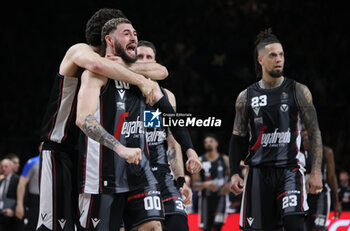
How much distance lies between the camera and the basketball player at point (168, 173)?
479 cm

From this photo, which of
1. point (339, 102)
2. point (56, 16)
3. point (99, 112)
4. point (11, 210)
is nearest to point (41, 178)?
point (99, 112)

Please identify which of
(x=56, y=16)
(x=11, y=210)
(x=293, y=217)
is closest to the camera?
(x=293, y=217)

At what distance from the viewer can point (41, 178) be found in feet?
14.3

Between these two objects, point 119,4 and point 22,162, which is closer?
point 22,162

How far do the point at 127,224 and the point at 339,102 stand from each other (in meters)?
10.6

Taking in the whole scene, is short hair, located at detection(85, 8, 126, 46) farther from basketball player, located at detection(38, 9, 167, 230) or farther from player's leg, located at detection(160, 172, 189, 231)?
player's leg, located at detection(160, 172, 189, 231)

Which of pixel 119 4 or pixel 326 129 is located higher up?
pixel 119 4

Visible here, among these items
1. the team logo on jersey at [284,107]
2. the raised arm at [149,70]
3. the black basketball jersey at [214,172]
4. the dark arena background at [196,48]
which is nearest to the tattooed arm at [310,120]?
the team logo on jersey at [284,107]

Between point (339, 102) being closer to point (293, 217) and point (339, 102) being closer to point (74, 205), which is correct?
point (293, 217)

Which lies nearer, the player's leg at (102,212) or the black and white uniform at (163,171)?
the player's leg at (102,212)

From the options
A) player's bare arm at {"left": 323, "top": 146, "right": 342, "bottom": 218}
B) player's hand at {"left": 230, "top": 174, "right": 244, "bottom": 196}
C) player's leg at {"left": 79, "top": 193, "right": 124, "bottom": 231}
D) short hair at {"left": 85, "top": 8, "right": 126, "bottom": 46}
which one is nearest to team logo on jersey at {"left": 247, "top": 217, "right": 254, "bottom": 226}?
player's hand at {"left": 230, "top": 174, "right": 244, "bottom": 196}

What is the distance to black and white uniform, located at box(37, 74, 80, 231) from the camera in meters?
4.25

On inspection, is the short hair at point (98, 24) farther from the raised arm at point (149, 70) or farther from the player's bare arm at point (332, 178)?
the player's bare arm at point (332, 178)

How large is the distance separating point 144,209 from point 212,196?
23.5 feet
